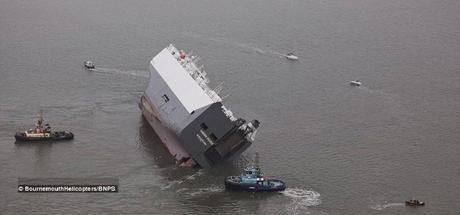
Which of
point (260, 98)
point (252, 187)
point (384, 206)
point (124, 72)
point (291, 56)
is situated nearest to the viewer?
point (384, 206)

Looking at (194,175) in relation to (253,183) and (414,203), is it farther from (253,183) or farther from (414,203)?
(414,203)

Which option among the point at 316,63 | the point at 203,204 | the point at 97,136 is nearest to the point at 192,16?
the point at 316,63

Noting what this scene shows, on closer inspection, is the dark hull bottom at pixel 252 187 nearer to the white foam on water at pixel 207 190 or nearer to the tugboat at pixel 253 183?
the tugboat at pixel 253 183

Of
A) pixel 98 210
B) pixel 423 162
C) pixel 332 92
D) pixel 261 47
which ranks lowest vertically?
pixel 98 210

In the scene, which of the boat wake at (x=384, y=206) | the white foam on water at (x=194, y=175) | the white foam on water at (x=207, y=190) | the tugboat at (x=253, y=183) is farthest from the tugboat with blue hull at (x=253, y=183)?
→ the boat wake at (x=384, y=206)

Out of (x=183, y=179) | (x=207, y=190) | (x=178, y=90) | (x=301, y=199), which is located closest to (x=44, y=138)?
(x=178, y=90)

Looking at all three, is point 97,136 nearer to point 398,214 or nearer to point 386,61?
point 398,214

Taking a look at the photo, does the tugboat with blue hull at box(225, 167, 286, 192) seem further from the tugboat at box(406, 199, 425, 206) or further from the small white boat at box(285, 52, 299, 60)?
the small white boat at box(285, 52, 299, 60)
